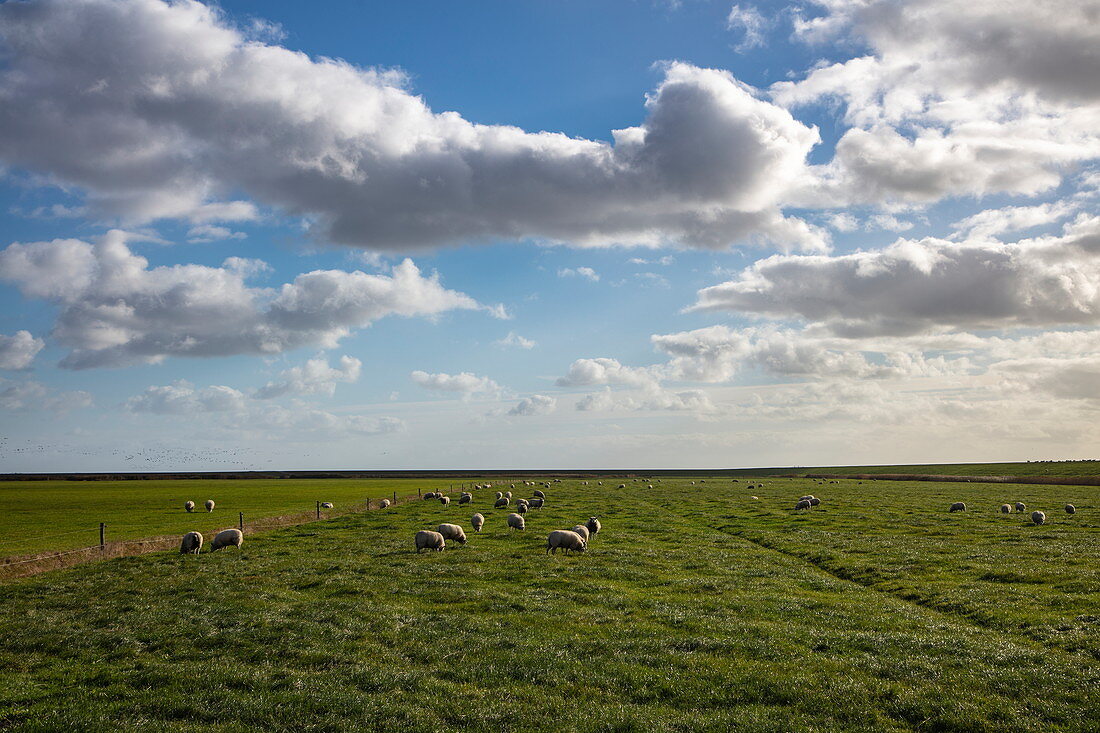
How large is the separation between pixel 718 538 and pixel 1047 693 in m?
30.1

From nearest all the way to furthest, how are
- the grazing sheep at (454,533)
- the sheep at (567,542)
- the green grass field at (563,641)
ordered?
the green grass field at (563,641), the sheep at (567,542), the grazing sheep at (454,533)

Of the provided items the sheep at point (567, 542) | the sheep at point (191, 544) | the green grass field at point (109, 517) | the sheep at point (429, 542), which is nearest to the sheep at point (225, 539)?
the sheep at point (191, 544)

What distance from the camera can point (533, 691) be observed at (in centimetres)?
1475

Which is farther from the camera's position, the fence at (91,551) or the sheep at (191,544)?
the sheep at (191,544)

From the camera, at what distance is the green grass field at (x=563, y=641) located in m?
13.5

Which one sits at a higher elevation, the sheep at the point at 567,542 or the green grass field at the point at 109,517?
the sheep at the point at 567,542

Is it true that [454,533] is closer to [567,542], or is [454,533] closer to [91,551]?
[567,542]

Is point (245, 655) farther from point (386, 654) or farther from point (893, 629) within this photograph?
point (893, 629)

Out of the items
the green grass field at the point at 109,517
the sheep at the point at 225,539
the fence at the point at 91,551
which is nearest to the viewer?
the fence at the point at 91,551

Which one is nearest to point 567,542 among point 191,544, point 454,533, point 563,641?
point 454,533

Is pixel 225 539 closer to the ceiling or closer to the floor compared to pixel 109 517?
closer to the ceiling

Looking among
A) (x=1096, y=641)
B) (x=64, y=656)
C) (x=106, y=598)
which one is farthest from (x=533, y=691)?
(x=106, y=598)

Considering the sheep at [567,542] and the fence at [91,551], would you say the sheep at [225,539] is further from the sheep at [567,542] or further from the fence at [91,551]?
the sheep at [567,542]

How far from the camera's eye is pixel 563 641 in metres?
18.5
